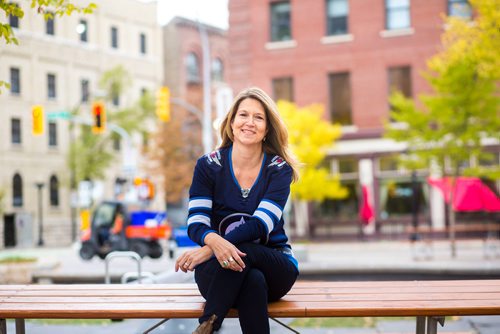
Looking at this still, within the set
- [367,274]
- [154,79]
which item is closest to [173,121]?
[154,79]

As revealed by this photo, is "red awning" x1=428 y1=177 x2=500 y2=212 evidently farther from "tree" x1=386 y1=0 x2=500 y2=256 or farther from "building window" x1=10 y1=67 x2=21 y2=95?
"building window" x1=10 y1=67 x2=21 y2=95

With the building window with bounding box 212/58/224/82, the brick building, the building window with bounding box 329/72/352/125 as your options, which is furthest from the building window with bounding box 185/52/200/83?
the building window with bounding box 329/72/352/125

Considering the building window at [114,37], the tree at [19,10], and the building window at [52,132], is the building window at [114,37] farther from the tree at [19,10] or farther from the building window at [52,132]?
the tree at [19,10]

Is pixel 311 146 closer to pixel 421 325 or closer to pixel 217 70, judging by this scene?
pixel 421 325

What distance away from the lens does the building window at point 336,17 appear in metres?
32.8

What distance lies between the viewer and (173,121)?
47812 millimetres

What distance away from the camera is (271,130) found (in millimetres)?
5074

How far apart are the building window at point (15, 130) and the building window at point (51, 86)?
3689 mm

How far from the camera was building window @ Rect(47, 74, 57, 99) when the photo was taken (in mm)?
39566

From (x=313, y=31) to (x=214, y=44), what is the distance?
86.0 ft

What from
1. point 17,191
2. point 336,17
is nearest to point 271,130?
point 336,17

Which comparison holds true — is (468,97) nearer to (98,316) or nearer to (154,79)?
(98,316)

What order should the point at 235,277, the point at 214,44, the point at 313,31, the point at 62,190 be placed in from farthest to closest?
the point at 214,44 → the point at 62,190 → the point at 313,31 → the point at 235,277

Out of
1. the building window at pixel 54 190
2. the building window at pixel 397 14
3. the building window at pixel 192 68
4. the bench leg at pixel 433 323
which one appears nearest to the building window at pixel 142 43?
the building window at pixel 192 68
